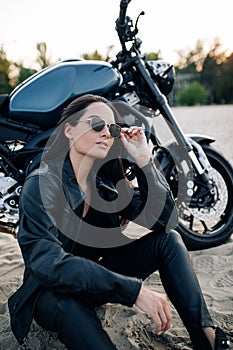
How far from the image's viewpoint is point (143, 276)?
81.7 inches

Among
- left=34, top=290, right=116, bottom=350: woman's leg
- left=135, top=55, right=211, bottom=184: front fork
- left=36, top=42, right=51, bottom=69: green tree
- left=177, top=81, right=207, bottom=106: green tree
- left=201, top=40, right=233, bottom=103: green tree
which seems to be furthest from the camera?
left=201, top=40, right=233, bottom=103: green tree

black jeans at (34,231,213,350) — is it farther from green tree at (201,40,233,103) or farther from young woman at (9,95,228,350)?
green tree at (201,40,233,103)

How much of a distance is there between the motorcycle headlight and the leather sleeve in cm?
178

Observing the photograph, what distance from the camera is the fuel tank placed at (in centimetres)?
258

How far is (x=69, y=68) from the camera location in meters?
2.61

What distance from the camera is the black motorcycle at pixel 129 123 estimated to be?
258 cm

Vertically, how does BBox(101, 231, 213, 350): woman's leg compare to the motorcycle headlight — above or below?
below

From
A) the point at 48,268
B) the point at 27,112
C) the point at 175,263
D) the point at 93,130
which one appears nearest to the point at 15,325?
the point at 48,268

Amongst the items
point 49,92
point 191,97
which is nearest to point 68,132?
point 49,92

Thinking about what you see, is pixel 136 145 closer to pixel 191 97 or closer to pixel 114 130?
pixel 114 130

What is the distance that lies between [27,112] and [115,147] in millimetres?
676

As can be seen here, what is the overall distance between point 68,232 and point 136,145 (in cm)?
53

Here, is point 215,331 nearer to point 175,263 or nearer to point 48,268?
point 175,263

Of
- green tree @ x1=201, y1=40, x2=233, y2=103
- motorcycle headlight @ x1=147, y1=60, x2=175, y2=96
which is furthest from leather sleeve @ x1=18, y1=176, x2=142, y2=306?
green tree @ x1=201, y1=40, x2=233, y2=103
